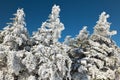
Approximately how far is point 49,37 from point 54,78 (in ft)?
11.0

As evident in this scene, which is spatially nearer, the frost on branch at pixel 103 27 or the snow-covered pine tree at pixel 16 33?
the snow-covered pine tree at pixel 16 33

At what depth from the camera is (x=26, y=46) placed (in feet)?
63.3

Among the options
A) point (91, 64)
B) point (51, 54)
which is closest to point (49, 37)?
point (51, 54)

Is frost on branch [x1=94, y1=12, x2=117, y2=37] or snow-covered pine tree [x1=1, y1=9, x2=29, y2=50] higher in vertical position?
frost on branch [x1=94, y1=12, x2=117, y2=37]

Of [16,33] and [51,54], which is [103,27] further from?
[16,33]

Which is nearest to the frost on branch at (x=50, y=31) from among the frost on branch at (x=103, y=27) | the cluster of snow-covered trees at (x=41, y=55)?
the cluster of snow-covered trees at (x=41, y=55)

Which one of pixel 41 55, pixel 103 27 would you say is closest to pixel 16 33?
pixel 41 55

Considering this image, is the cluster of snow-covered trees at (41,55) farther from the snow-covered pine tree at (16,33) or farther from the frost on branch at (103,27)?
the frost on branch at (103,27)

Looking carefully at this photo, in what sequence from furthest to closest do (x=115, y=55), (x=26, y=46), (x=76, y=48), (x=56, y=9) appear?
(x=115, y=55), (x=76, y=48), (x=56, y=9), (x=26, y=46)

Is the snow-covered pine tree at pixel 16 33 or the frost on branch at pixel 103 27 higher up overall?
the frost on branch at pixel 103 27

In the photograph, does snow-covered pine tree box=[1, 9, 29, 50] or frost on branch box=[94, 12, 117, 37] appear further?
frost on branch box=[94, 12, 117, 37]

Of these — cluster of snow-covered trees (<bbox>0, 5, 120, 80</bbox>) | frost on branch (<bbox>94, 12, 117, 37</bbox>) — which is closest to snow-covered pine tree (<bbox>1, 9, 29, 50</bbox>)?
cluster of snow-covered trees (<bbox>0, 5, 120, 80</bbox>)

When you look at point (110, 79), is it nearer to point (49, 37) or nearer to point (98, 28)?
point (98, 28)

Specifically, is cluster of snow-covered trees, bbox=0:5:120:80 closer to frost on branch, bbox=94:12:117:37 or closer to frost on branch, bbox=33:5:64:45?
frost on branch, bbox=33:5:64:45
